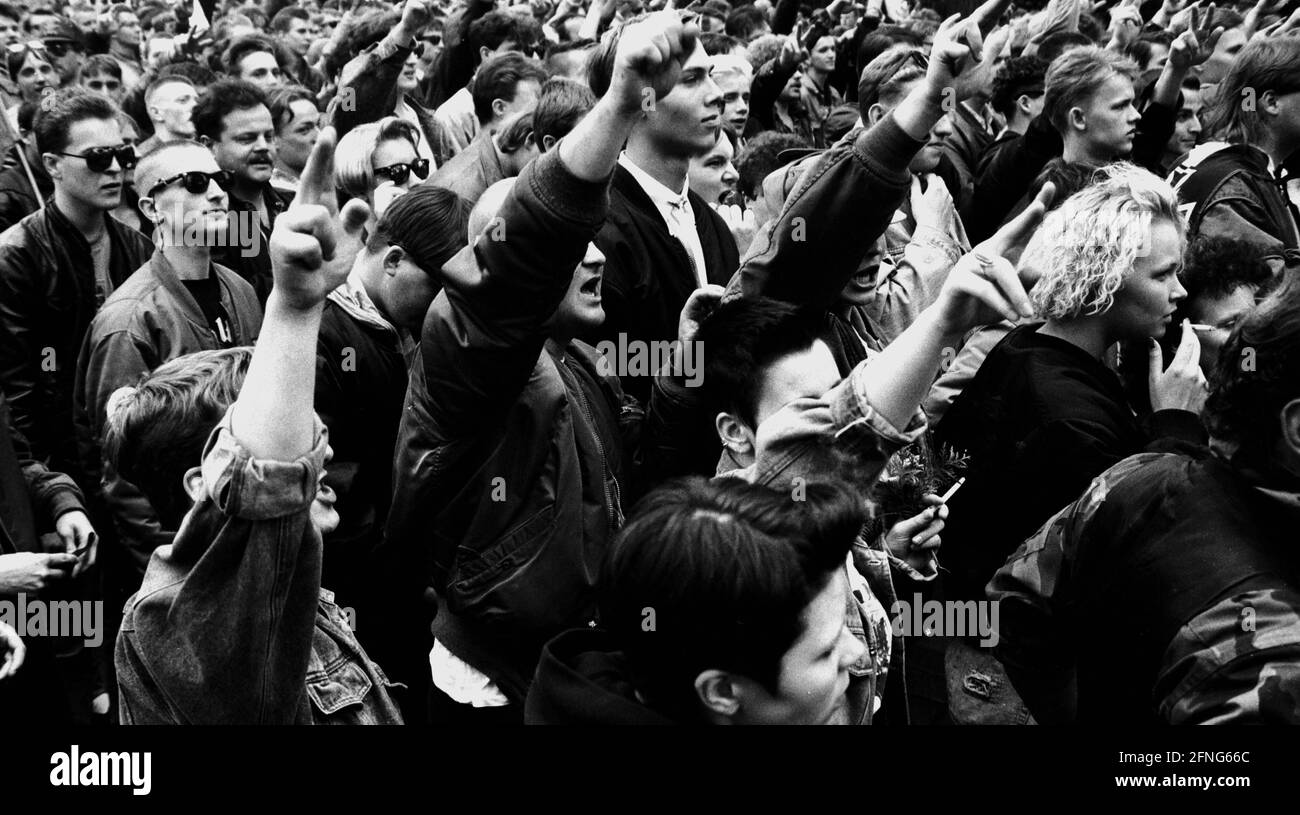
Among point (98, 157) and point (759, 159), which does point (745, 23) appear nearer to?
point (759, 159)

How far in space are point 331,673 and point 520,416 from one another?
755 mm

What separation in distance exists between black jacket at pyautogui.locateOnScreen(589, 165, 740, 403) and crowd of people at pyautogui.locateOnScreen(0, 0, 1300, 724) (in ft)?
0.04

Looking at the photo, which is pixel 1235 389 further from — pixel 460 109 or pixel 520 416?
pixel 460 109

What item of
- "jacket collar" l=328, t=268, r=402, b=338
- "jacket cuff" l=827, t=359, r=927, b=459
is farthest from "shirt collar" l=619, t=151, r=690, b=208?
"jacket cuff" l=827, t=359, r=927, b=459

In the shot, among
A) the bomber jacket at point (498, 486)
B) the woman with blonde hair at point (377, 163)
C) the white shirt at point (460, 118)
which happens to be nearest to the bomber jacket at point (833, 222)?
the bomber jacket at point (498, 486)

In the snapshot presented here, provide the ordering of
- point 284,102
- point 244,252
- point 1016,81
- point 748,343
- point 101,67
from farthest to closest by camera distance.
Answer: point 101,67 < point 284,102 < point 1016,81 < point 244,252 < point 748,343

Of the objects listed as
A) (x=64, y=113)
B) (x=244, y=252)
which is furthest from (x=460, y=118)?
(x=64, y=113)

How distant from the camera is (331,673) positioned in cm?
253

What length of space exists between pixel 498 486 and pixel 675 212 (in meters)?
1.46

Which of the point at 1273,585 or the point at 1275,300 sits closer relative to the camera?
the point at 1273,585

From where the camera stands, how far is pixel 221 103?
19.8 ft

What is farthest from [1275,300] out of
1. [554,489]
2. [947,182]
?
[947,182]

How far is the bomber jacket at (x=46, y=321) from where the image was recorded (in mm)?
4793

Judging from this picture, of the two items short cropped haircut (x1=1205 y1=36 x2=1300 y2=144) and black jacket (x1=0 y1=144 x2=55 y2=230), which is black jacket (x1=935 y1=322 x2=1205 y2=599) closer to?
short cropped haircut (x1=1205 y1=36 x2=1300 y2=144)
